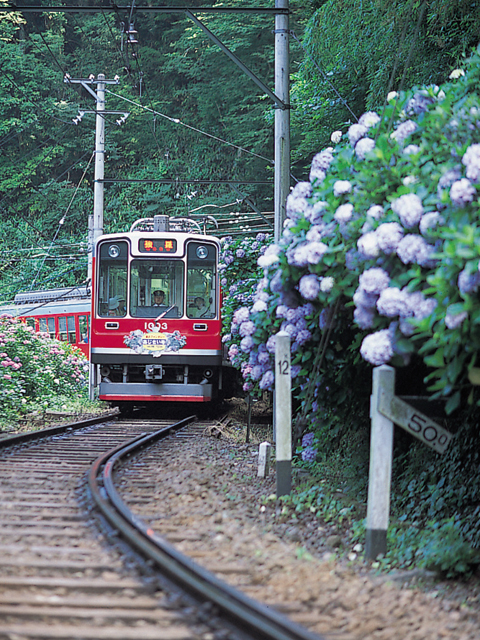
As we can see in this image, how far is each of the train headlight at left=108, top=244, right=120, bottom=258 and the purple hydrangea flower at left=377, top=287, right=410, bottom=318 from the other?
1082 centimetres

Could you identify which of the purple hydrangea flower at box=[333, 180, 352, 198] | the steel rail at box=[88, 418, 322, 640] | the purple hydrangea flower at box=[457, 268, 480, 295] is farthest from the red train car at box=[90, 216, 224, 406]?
the purple hydrangea flower at box=[457, 268, 480, 295]

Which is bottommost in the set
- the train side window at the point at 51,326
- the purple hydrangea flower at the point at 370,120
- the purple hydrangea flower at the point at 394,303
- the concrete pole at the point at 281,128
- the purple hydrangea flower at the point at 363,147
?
the train side window at the point at 51,326

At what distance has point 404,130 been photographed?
5.82 m

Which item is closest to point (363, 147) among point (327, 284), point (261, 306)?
point (327, 284)

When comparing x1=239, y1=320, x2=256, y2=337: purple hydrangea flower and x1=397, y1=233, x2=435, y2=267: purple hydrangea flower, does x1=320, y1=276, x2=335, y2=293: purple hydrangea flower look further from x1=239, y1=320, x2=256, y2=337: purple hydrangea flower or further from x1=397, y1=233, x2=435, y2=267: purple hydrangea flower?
x1=239, y1=320, x2=256, y2=337: purple hydrangea flower

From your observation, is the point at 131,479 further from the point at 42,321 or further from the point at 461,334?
the point at 42,321

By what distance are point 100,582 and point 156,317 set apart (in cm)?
1105

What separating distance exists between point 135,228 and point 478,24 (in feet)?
29.9

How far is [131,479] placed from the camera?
Result: 8086 mm

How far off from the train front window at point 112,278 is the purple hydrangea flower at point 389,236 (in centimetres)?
1057

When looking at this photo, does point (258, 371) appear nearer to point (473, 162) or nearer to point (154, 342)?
point (473, 162)

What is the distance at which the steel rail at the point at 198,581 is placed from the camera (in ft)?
11.9

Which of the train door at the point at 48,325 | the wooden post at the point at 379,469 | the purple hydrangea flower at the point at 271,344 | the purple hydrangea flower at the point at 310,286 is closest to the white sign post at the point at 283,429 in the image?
the purple hydrangea flower at the point at 271,344

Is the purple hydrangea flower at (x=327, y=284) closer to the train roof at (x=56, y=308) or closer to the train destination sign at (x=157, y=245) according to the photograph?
the train destination sign at (x=157, y=245)
